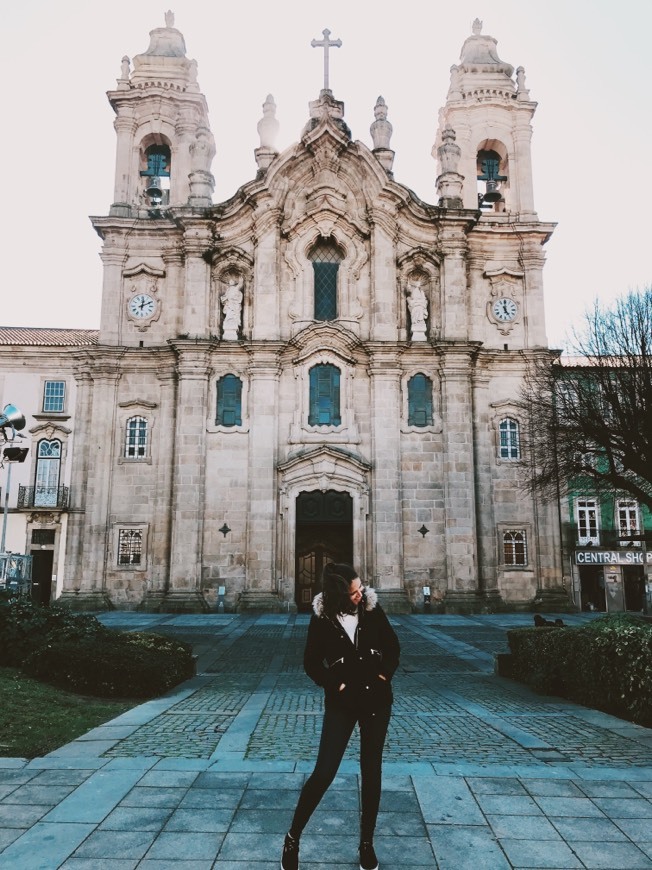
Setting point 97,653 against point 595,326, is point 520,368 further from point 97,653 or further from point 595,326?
point 97,653

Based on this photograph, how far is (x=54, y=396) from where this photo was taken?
32.2 metres

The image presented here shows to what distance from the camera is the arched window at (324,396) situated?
31.5 m

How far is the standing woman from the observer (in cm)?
478

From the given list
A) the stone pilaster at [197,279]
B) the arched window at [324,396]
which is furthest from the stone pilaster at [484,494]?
the stone pilaster at [197,279]

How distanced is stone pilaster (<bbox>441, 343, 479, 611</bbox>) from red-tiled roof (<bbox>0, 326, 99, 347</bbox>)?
17.0 meters

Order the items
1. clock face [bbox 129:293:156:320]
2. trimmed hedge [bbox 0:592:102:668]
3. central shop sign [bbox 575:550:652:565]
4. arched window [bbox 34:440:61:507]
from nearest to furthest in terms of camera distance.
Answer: trimmed hedge [bbox 0:592:102:668] < arched window [bbox 34:440:61:507] < central shop sign [bbox 575:550:652:565] < clock face [bbox 129:293:156:320]

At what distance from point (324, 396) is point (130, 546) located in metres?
10.9

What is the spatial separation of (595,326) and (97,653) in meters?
18.4

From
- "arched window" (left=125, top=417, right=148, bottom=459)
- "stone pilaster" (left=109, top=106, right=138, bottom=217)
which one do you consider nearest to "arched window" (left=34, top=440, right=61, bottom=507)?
"arched window" (left=125, top=417, right=148, bottom=459)

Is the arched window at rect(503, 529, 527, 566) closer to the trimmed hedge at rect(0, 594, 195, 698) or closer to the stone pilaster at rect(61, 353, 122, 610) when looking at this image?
the stone pilaster at rect(61, 353, 122, 610)

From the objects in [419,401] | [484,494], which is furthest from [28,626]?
[484,494]

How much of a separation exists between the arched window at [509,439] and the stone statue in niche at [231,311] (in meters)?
13.1

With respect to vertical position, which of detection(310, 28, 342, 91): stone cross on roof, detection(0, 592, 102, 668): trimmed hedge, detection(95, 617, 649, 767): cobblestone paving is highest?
detection(310, 28, 342, 91): stone cross on roof

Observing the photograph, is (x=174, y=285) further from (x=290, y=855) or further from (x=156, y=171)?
(x=290, y=855)
